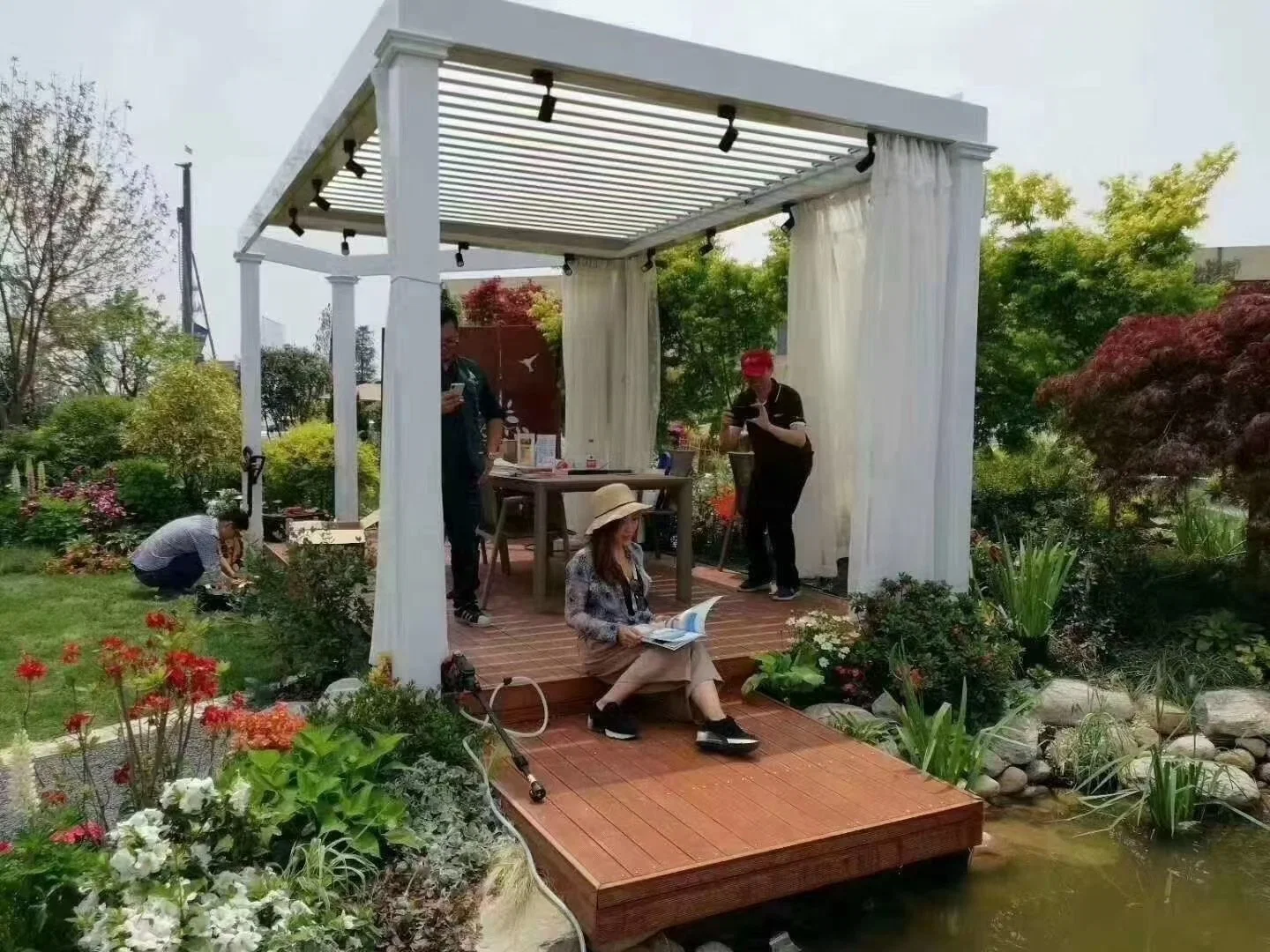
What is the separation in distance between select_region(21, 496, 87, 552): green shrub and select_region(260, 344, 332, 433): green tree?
30.8 feet

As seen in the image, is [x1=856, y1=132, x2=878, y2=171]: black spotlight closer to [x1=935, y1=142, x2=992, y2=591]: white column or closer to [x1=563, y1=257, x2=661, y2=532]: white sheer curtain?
[x1=935, y1=142, x2=992, y2=591]: white column

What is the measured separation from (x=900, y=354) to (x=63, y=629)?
5.43 meters

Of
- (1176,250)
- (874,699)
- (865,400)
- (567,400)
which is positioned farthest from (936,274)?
(1176,250)

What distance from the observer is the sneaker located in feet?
16.7

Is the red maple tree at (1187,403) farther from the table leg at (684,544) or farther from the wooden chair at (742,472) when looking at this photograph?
the table leg at (684,544)

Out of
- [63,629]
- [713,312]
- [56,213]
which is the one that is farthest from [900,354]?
[56,213]

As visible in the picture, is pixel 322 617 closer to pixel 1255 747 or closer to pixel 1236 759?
pixel 1236 759

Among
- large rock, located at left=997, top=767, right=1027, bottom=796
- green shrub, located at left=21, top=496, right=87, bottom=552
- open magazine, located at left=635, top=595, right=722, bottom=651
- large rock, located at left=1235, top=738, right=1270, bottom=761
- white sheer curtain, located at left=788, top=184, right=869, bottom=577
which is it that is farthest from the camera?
green shrub, located at left=21, top=496, right=87, bottom=552

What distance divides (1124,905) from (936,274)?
10.0 feet

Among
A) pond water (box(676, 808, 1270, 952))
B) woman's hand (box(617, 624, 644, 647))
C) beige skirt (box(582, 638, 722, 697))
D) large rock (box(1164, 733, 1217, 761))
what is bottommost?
pond water (box(676, 808, 1270, 952))

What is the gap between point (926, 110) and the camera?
16.0ft

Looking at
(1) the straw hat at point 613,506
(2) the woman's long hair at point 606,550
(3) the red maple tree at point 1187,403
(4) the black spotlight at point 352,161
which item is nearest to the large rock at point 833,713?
(2) the woman's long hair at point 606,550

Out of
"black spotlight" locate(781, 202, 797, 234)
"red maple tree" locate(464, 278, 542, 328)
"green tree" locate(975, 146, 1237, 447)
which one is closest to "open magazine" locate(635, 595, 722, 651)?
"black spotlight" locate(781, 202, 797, 234)

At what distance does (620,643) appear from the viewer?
3938 millimetres
